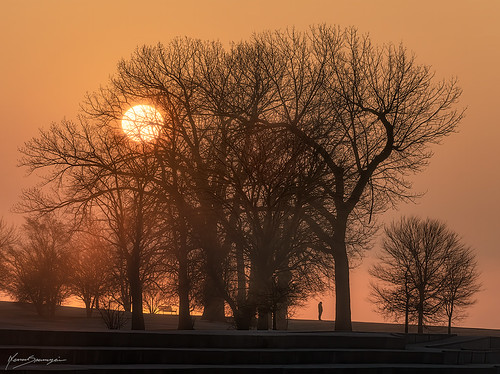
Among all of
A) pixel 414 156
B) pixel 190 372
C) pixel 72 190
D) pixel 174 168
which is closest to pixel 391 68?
pixel 414 156

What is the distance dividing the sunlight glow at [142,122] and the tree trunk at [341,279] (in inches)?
379

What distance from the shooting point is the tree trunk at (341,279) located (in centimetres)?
3856

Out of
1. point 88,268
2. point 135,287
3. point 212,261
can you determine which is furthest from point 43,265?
point 212,261

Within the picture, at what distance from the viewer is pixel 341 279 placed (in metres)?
38.8

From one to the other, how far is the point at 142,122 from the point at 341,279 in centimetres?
1175

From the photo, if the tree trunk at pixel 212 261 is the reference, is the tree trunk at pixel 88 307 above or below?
below

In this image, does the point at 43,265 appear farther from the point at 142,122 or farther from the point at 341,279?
the point at 341,279

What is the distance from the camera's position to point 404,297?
178 feet

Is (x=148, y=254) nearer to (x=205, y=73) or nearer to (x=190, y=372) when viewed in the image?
(x=205, y=73)

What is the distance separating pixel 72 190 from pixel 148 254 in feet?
16.0

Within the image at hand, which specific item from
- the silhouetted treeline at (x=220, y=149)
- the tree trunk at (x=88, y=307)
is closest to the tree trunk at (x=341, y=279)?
the silhouetted treeline at (x=220, y=149)

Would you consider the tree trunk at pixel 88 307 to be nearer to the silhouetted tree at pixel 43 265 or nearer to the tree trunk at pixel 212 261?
the silhouetted tree at pixel 43 265

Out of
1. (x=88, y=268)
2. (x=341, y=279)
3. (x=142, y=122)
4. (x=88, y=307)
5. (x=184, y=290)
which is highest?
(x=142, y=122)

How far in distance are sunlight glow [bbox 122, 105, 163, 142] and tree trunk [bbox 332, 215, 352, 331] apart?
963 centimetres
